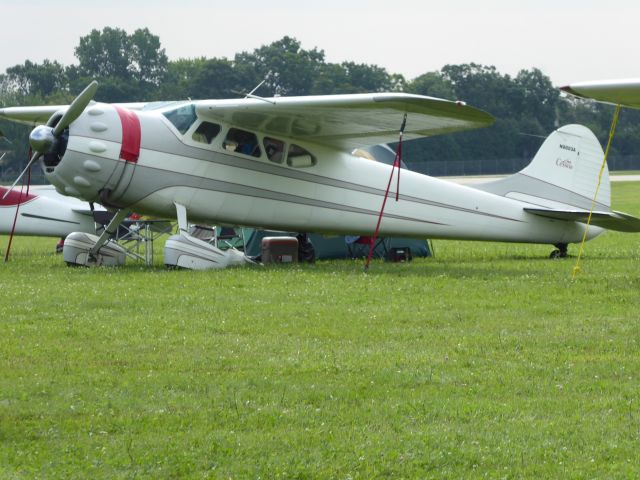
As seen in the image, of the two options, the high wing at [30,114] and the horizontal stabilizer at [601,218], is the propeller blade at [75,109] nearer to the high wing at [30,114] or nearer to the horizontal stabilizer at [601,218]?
the high wing at [30,114]

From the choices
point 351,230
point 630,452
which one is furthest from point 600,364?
point 351,230

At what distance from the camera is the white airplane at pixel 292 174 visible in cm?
A: 1558

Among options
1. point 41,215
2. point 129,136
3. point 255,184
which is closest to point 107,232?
point 129,136

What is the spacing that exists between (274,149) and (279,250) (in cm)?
174

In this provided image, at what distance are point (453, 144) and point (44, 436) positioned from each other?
8945 centimetres

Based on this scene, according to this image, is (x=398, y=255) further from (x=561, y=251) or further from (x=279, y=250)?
(x=561, y=251)

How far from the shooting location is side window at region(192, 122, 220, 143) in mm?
16547

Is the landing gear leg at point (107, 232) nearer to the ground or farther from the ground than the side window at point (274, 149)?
nearer to the ground

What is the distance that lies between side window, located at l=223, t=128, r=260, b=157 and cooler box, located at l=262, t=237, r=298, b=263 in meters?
1.62

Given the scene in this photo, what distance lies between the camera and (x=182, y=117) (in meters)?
16.4

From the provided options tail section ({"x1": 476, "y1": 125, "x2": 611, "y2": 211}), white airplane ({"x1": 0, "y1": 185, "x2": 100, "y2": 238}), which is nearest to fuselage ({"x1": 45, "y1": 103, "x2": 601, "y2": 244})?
tail section ({"x1": 476, "y1": 125, "x2": 611, "y2": 211})

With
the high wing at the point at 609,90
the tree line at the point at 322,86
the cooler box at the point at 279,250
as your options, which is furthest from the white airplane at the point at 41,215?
the tree line at the point at 322,86

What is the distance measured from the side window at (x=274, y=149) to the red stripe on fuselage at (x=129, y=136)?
2.22 meters

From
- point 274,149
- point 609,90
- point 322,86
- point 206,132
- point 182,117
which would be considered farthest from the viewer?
point 322,86
